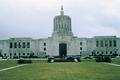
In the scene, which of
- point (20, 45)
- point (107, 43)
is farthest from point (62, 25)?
point (107, 43)

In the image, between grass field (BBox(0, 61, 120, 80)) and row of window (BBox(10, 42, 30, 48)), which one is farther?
row of window (BBox(10, 42, 30, 48))

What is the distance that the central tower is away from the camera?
109 metres

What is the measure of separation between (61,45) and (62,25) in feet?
23.3

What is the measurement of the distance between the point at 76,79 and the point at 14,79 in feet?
14.0

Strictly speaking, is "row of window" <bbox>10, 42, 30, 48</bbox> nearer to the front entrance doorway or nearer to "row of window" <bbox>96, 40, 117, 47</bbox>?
the front entrance doorway

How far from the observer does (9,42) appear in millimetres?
116000

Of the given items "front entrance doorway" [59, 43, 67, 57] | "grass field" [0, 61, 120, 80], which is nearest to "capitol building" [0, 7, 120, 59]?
"front entrance doorway" [59, 43, 67, 57]

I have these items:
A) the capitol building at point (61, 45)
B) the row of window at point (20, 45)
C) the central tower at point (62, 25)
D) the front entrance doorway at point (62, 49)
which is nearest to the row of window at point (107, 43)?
the capitol building at point (61, 45)

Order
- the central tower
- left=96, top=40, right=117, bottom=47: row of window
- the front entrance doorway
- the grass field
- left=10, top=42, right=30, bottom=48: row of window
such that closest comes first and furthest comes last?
the grass field
the central tower
the front entrance doorway
left=96, top=40, right=117, bottom=47: row of window
left=10, top=42, right=30, bottom=48: row of window

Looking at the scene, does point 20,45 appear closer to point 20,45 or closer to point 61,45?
point 20,45

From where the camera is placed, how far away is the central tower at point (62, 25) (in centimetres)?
10894

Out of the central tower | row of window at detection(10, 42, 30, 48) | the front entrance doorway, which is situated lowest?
the front entrance doorway

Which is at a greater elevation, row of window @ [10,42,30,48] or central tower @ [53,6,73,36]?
central tower @ [53,6,73,36]

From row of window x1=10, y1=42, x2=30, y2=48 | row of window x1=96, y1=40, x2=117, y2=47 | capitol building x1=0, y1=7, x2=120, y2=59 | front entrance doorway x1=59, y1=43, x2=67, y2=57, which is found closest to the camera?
front entrance doorway x1=59, y1=43, x2=67, y2=57
